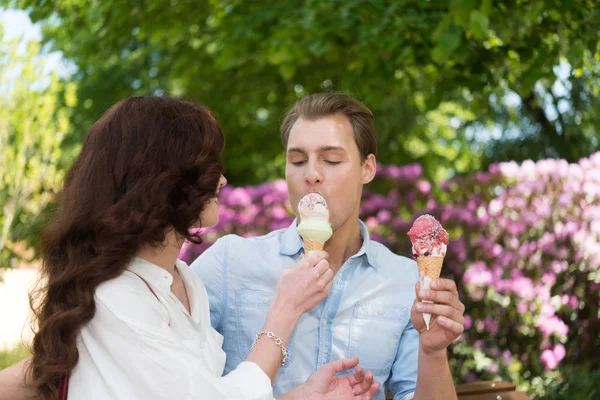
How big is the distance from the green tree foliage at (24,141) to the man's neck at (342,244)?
735 cm

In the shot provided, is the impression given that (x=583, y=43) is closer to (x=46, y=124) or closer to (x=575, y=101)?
(x=575, y=101)

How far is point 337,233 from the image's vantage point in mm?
3311

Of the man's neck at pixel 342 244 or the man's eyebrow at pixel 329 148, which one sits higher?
the man's eyebrow at pixel 329 148

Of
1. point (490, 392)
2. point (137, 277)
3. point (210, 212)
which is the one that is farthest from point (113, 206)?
point (490, 392)

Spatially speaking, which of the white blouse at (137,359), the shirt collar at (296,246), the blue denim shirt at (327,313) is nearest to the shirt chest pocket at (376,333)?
the blue denim shirt at (327,313)

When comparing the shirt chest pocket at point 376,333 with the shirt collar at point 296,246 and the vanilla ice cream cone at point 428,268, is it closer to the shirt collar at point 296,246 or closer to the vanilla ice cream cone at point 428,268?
the shirt collar at point 296,246

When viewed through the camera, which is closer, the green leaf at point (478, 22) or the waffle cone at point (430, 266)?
the waffle cone at point (430, 266)

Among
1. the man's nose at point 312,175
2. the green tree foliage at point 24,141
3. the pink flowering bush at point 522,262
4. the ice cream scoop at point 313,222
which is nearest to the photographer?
the ice cream scoop at point 313,222

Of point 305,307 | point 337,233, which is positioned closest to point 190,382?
point 305,307

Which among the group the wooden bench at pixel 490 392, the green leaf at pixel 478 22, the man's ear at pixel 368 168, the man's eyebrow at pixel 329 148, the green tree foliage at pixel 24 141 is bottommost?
the green tree foliage at pixel 24 141

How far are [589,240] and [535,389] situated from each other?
1629mm

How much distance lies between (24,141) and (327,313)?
810cm

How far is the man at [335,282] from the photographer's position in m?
3.16

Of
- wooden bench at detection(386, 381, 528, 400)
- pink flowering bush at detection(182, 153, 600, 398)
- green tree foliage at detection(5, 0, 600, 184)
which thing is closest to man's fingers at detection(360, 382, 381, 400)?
wooden bench at detection(386, 381, 528, 400)
